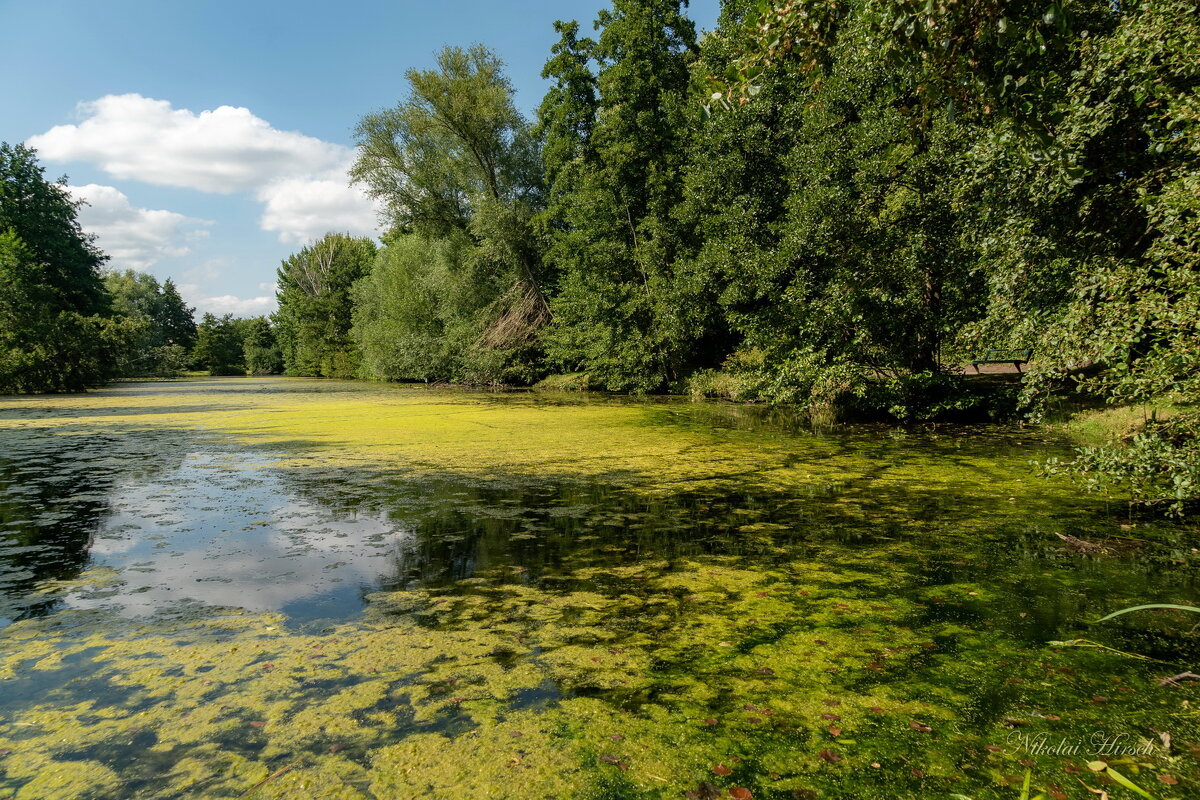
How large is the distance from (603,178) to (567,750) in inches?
781

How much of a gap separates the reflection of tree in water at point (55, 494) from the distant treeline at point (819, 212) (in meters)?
5.27

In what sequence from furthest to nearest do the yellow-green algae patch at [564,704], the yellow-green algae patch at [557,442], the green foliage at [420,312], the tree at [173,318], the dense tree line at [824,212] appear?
the tree at [173,318] → the green foliage at [420,312] → the yellow-green algae patch at [557,442] → the dense tree line at [824,212] → the yellow-green algae patch at [564,704]

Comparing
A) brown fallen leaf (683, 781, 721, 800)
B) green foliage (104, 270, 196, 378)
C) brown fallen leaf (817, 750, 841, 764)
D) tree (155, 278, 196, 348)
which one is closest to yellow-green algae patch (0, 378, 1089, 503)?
brown fallen leaf (817, 750, 841, 764)

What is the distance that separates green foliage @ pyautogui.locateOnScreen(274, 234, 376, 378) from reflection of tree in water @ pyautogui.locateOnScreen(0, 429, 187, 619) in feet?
104

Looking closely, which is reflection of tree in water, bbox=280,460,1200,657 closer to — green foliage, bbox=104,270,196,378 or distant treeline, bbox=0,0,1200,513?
distant treeline, bbox=0,0,1200,513

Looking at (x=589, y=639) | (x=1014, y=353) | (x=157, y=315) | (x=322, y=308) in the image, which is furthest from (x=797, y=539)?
(x=157, y=315)

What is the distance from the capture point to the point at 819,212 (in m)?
11.9

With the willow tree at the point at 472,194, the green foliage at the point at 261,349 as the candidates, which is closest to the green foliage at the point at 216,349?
the green foliage at the point at 261,349

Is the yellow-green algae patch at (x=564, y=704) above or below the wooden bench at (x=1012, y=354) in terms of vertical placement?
below

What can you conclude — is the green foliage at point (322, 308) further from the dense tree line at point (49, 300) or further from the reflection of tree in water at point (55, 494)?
the reflection of tree in water at point (55, 494)

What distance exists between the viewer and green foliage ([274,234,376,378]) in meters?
44.8

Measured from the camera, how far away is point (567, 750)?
7.82 ft

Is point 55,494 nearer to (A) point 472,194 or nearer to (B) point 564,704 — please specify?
(B) point 564,704

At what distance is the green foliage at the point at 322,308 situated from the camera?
44.8 metres
